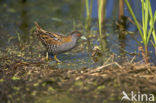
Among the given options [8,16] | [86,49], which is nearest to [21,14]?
[8,16]

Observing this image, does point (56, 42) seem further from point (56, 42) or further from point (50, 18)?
point (50, 18)

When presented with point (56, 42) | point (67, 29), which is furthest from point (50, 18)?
point (56, 42)

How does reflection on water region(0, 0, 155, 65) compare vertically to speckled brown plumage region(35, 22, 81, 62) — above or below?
above

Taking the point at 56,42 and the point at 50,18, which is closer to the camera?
the point at 56,42

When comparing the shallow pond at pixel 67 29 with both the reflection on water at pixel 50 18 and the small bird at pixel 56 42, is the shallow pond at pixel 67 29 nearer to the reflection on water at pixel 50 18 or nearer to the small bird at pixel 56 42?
the reflection on water at pixel 50 18

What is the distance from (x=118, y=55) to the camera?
19.6ft

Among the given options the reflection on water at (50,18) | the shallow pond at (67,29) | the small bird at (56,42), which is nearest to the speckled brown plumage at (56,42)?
the small bird at (56,42)

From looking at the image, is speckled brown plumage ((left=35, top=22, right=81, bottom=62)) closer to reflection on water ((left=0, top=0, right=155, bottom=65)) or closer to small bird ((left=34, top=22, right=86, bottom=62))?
small bird ((left=34, top=22, right=86, bottom=62))

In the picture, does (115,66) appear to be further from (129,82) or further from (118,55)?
(118,55)

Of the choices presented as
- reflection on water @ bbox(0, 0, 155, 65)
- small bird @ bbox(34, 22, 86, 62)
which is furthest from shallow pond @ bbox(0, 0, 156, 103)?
small bird @ bbox(34, 22, 86, 62)

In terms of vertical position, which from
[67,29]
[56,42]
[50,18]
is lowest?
[56,42]

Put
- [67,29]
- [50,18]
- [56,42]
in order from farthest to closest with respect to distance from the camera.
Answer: [50,18] < [67,29] < [56,42]

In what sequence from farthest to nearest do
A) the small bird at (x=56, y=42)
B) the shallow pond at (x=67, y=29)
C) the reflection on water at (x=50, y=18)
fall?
the reflection on water at (x=50, y=18) < the shallow pond at (x=67, y=29) < the small bird at (x=56, y=42)

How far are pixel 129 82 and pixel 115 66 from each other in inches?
24.8
